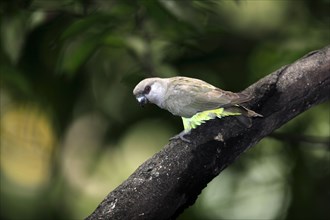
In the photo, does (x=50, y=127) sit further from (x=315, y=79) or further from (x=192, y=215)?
(x=315, y=79)

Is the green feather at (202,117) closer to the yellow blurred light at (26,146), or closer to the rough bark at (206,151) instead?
the rough bark at (206,151)

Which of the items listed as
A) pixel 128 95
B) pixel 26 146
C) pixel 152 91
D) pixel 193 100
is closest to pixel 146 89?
pixel 152 91

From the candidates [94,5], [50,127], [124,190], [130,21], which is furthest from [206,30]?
[50,127]

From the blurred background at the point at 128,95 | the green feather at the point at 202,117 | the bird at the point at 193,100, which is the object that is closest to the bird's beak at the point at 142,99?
the bird at the point at 193,100

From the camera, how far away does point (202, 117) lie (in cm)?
128

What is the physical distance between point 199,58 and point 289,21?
0.60m

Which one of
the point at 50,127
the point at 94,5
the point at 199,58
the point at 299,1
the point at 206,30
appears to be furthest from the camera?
the point at 50,127

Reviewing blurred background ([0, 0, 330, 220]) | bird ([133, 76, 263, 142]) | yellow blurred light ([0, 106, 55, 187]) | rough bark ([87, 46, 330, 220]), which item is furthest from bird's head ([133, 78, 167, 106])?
yellow blurred light ([0, 106, 55, 187])

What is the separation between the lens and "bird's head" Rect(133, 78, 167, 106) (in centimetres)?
133

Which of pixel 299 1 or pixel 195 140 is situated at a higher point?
pixel 299 1

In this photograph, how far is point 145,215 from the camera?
1136mm

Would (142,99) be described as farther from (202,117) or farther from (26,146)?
(26,146)

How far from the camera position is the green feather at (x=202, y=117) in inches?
49.1

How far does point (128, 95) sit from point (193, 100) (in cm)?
131
